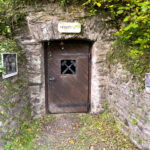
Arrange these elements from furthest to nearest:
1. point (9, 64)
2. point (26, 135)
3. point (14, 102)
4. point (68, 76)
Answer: point (68, 76)
point (26, 135)
point (14, 102)
point (9, 64)

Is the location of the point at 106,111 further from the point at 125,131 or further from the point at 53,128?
the point at 53,128

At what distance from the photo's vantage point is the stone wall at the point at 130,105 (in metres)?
2.00

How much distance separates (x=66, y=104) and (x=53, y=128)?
735mm

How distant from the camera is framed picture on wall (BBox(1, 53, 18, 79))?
2.10 metres

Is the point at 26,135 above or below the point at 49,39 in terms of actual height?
below

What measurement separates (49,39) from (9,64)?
1.08 metres

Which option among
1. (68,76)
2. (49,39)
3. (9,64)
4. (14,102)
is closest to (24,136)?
(14,102)

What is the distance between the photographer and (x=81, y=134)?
265 cm

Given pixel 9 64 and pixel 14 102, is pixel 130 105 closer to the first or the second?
pixel 14 102

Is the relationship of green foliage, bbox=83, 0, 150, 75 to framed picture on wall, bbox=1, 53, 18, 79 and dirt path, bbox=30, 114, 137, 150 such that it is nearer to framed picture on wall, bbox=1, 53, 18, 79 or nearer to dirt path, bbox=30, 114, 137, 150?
dirt path, bbox=30, 114, 137, 150

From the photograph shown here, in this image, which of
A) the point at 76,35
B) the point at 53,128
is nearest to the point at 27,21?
the point at 76,35

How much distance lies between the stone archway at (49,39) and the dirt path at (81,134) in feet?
1.38

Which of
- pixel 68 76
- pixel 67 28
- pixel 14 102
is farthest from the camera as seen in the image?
pixel 68 76

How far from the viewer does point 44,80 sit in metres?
3.21
